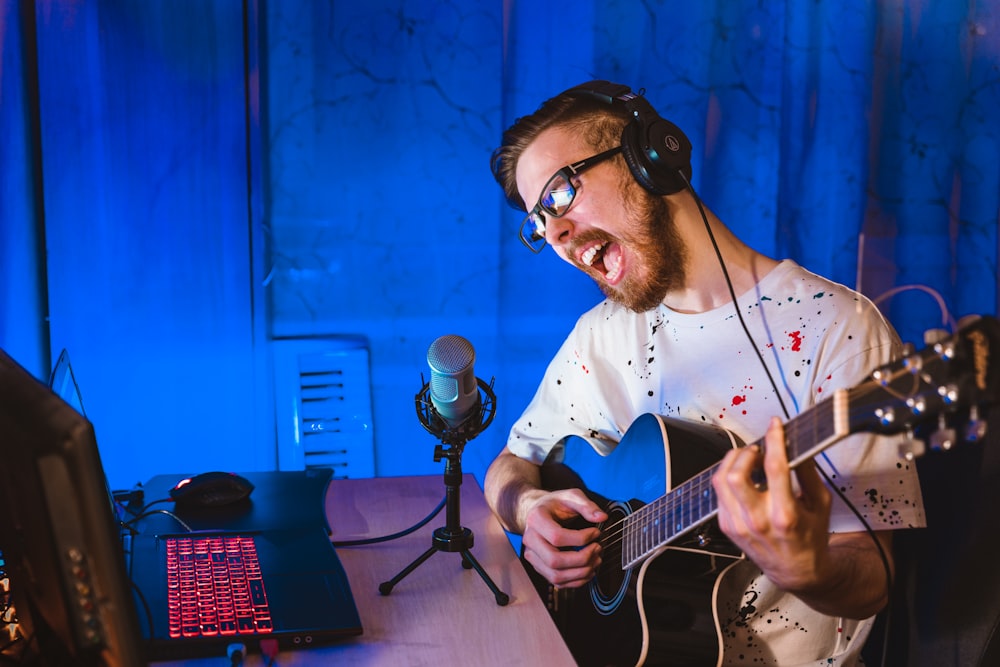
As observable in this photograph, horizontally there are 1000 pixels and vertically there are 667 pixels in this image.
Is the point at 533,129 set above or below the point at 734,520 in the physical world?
above

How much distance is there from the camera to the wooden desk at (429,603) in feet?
3.77

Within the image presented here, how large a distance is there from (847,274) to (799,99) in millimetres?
577

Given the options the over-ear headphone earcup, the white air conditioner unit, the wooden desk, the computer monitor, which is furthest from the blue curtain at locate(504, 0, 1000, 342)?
the computer monitor

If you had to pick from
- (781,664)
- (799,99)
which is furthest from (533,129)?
(799,99)

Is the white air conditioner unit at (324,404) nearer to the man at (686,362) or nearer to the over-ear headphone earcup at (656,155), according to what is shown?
the man at (686,362)

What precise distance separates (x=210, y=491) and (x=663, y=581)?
83cm

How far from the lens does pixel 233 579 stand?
50.8 inches

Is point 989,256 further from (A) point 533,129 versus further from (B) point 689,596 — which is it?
(B) point 689,596

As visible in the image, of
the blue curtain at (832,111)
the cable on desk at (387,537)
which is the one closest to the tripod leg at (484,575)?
the cable on desk at (387,537)

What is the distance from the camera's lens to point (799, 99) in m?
2.81

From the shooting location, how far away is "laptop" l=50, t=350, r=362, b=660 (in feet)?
3.73

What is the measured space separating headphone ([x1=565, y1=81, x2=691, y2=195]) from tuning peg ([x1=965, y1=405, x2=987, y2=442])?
Result: 2.69 feet

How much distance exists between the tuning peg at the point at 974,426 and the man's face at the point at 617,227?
2.80ft

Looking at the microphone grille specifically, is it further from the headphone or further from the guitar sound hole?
the headphone
